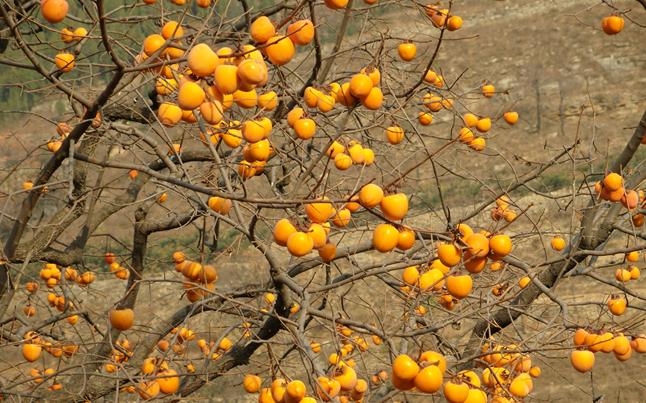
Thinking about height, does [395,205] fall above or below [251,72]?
below

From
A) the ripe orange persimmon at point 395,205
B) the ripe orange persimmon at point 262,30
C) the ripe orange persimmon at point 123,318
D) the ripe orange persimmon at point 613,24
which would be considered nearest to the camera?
the ripe orange persimmon at point 262,30

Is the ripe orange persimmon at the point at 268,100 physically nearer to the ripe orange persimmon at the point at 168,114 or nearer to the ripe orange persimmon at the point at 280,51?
the ripe orange persimmon at the point at 168,114

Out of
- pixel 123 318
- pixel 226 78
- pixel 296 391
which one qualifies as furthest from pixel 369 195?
pixel 123 318

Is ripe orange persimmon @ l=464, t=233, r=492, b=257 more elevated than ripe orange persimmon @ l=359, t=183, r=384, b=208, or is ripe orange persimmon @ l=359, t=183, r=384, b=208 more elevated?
ripe orange persimmon @ l=359, t=183, r=384, b=208

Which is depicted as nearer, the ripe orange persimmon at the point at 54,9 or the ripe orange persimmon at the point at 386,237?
the ripe orange persimmon at the point at 386,237

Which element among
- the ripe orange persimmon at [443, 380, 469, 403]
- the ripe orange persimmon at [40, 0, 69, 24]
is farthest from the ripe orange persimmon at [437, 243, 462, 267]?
the ripe orange persimmon at [40, 0, 69, 24]

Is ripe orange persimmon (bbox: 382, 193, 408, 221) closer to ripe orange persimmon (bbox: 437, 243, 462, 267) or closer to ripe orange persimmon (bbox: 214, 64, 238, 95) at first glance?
ripe orange persimmon (bbox: 437, 243, 462, 267)

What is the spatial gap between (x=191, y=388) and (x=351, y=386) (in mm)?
1418

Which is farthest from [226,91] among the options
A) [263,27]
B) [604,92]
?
[604,92]

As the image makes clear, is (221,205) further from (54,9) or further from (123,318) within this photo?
(54,9)

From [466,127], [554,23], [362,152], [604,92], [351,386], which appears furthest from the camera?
[554,23]

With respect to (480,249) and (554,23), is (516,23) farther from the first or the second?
(480,249)

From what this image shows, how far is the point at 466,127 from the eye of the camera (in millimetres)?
4645

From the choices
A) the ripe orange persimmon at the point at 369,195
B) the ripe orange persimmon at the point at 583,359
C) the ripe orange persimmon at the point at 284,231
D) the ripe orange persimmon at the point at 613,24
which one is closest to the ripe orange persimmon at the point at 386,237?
the ripe orange persimmon at the point at 369,195
